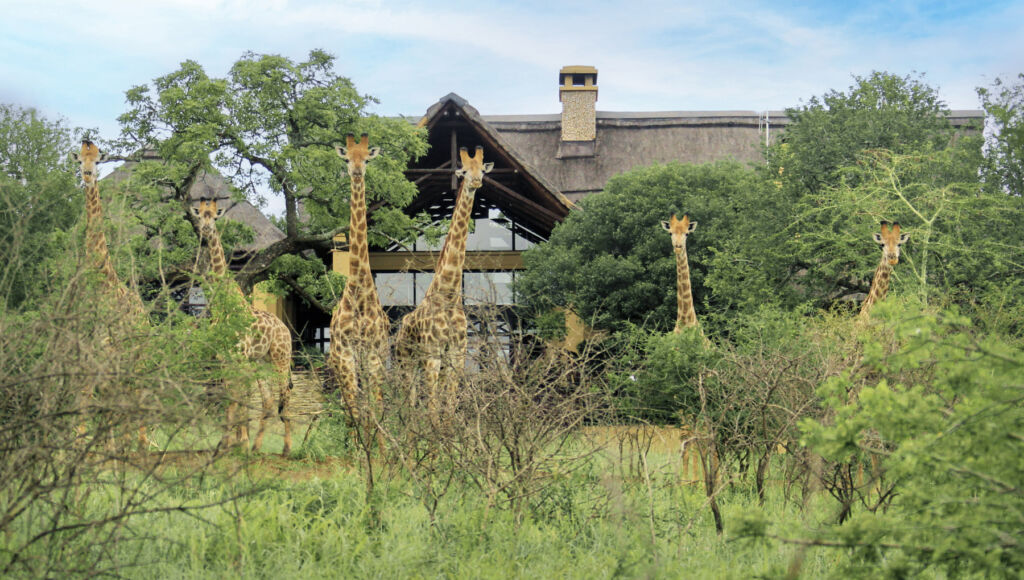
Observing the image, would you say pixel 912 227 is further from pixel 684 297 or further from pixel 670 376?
pixel 670 376

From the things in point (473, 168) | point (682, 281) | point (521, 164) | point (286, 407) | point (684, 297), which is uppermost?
point (521, 164)

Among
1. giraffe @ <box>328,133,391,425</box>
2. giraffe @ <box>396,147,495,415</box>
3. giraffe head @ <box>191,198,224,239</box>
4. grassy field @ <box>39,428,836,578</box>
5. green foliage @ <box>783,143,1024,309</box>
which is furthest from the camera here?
green foliage @ <box>783,143,1024,309</box>

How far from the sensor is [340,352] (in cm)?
1019

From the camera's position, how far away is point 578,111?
26109 mm

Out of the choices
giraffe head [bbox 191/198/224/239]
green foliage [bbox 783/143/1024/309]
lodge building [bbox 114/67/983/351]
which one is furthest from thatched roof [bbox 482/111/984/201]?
giraffe head [bbox 191/198/224/239]

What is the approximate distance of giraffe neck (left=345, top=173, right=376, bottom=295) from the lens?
33.7ft

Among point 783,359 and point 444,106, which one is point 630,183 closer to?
point 444,106

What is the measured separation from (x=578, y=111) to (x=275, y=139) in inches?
421

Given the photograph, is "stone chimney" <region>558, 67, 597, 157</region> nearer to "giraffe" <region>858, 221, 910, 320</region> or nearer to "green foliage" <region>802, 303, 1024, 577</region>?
"giraffe" <region>858, 221, 910, 320</region>

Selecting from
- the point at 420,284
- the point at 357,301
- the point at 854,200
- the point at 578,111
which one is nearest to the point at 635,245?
the point at 854,200

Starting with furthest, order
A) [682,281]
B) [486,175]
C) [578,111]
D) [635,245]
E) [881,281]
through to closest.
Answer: [578,111] → [486,175] → [635,245] → [682,281] → [881,281]

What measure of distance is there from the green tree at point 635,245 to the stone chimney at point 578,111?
5864 millimetres

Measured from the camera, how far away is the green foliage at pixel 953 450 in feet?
10.8

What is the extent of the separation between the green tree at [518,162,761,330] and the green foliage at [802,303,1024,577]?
45.8ft
